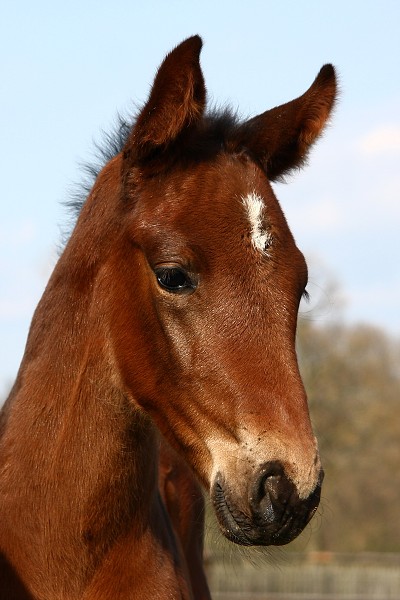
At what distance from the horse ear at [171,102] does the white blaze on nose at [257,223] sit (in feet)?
1.64

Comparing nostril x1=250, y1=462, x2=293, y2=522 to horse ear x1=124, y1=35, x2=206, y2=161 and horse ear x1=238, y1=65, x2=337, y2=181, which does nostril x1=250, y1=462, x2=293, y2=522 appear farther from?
horse ear x1=238, y1=65, x2=337, y2=181

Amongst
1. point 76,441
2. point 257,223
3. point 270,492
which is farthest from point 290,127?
point 270,492

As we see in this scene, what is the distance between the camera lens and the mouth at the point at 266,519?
3.58 meters

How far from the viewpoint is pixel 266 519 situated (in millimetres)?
3615

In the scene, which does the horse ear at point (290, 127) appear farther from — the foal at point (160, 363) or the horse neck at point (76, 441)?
the horse neck at point (76, 441)

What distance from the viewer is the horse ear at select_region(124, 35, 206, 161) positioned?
163 inches

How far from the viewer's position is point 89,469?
4.32m

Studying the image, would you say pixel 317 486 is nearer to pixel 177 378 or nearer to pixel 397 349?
pixel 177 378

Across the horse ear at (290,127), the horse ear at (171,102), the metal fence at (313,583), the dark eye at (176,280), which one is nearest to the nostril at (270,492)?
the dark eye at (176,280)

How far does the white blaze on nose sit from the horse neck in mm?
825

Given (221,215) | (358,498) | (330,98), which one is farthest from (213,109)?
(358,498)

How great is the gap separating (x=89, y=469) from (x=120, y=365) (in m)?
0.51

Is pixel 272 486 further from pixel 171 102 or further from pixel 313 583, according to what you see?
pixel 313 583

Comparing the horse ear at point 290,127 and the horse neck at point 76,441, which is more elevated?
the horse ear at point 290,127
